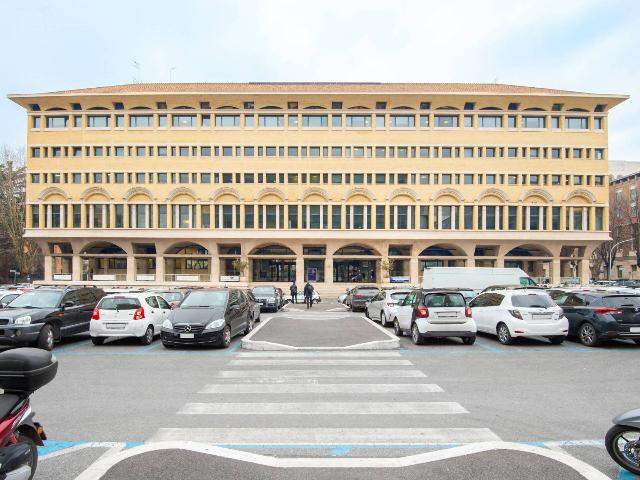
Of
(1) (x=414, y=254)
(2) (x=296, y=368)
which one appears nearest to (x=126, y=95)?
(1) (x=414, y=254)

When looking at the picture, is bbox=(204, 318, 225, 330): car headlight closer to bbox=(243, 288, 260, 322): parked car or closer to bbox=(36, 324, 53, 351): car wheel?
bbox=(243, 288, 260, 322): parked car

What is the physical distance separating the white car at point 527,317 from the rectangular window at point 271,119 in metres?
41.4

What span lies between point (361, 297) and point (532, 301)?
1267 cm

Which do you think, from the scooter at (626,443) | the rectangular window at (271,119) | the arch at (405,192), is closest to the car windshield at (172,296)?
the scooter at (626,443)

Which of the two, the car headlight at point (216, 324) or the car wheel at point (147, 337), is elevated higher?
the car headlight at point (216, 324)

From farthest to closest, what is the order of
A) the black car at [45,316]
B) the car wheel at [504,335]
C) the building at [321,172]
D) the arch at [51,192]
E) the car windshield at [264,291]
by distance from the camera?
the arch at [51,192] → the building at [321,172] → the car windshield at [264,291] → the car wheel at [504,335] → the black car at [45,316]

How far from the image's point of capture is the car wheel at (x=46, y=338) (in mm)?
11414

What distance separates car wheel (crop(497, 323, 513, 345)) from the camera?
12.4 m

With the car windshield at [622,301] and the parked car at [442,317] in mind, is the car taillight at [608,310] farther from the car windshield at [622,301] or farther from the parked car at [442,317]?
the parked car at [442,317]

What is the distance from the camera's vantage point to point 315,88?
173 feet

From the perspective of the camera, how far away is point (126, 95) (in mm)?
49656

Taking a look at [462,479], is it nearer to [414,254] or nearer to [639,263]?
[414,254]

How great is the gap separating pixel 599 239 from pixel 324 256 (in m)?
31.3

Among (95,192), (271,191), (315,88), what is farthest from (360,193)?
(95,192)
